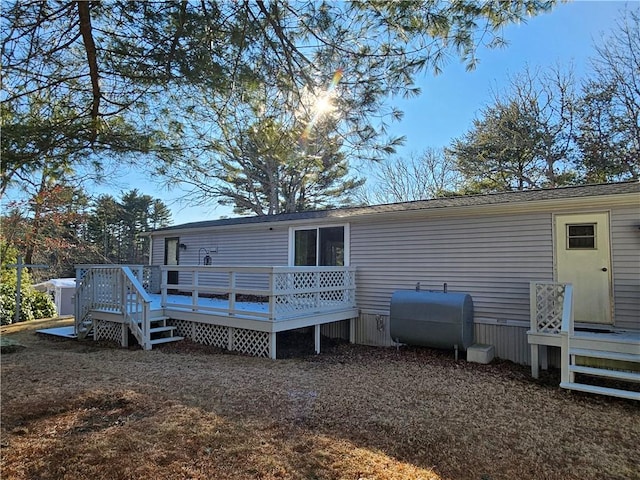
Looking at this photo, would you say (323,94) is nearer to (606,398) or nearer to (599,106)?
(606,398)

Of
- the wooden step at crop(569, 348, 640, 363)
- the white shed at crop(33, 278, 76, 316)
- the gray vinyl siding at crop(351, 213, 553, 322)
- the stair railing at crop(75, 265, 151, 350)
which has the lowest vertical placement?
the white shed at crop(33, 278, 76, 316)

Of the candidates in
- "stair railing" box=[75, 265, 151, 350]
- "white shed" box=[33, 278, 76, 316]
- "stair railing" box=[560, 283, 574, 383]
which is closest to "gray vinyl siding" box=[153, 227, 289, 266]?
"stair railing" box=[75, 265, 151, 350]

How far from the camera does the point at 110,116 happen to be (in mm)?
Answer: 4902

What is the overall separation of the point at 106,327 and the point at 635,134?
19.0m

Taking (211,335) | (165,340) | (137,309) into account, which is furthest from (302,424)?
(137,309)

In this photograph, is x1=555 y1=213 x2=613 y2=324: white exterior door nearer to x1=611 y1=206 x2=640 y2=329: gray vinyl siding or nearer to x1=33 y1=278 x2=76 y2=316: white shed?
x1=611 y1=206 x2=640 y2=329: gray vinyl siding

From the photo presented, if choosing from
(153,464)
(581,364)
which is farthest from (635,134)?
(153,464)

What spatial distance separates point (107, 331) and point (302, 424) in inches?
261

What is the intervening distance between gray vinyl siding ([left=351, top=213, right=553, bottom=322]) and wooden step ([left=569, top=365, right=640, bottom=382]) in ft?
5.76

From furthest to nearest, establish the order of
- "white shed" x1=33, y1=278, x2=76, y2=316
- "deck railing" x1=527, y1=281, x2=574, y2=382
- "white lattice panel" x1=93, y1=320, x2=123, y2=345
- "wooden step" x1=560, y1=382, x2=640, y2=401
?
1. "white shed" x1=33, y1=278, x2=76, y2=316
2. "white lattice panel" x1=93, y1=320, x2=123, y2=345
3. "deck railing" x1=527, y1=281, x2=574, y2=382
4. "wooden step" x1=560, y1=382, x2=640, y2=401

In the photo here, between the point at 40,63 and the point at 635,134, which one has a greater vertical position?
the point at 635,134

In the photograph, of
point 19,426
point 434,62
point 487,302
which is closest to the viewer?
point 19,426

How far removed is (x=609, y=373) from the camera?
4.76 m

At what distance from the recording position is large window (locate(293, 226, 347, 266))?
9.08 m
